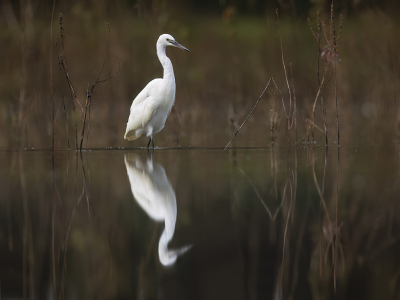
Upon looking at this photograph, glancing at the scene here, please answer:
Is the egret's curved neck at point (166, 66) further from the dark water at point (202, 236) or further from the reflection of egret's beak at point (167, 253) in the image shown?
the reflection of egret's beak at point (167, 253)

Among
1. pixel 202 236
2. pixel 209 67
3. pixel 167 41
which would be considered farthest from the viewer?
pixel 209 67

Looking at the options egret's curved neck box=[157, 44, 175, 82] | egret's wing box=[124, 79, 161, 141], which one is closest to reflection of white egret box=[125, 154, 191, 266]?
egret's wing box=[124, 79, 161, 141]

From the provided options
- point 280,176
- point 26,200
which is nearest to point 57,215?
point 26,200

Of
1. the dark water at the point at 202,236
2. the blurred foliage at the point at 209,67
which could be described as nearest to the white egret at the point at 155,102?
the blurred foliage at the point at 209,67

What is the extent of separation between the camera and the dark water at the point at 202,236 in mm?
1041

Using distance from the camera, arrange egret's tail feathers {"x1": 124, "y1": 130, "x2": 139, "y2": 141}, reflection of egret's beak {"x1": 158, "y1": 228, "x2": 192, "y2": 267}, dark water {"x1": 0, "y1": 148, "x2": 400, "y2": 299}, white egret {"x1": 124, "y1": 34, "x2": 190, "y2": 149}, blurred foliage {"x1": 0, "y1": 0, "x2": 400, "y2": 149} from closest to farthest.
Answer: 1. dark water {"x1": 0, "y1": 148, "x2": 400, "y2": 299}
2. reflection of egret's beak {"x1": 158, "y1": 228, "x2": 192, "y2": 267}
3. white egret {"x1": 124, "y1": 34, "x2": 190, "y2": 149}
4. egret's tail feathers {"x1": 124, "y1": 130, "x2": 139, "y2": 141}
5. blurred foliage {"x1": 0, "y1": 0, "x2": 400, "y2": 149}

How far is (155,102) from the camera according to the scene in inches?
203

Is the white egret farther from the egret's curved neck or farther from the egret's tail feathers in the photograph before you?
the egret's tail feathers

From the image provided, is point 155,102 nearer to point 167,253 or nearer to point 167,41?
point 167,41

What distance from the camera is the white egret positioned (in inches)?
202

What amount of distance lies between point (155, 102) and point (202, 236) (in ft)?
12.6

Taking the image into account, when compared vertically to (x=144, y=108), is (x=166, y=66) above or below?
above

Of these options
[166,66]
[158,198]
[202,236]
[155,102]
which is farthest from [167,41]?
[202,236]

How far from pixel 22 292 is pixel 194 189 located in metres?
1.35
